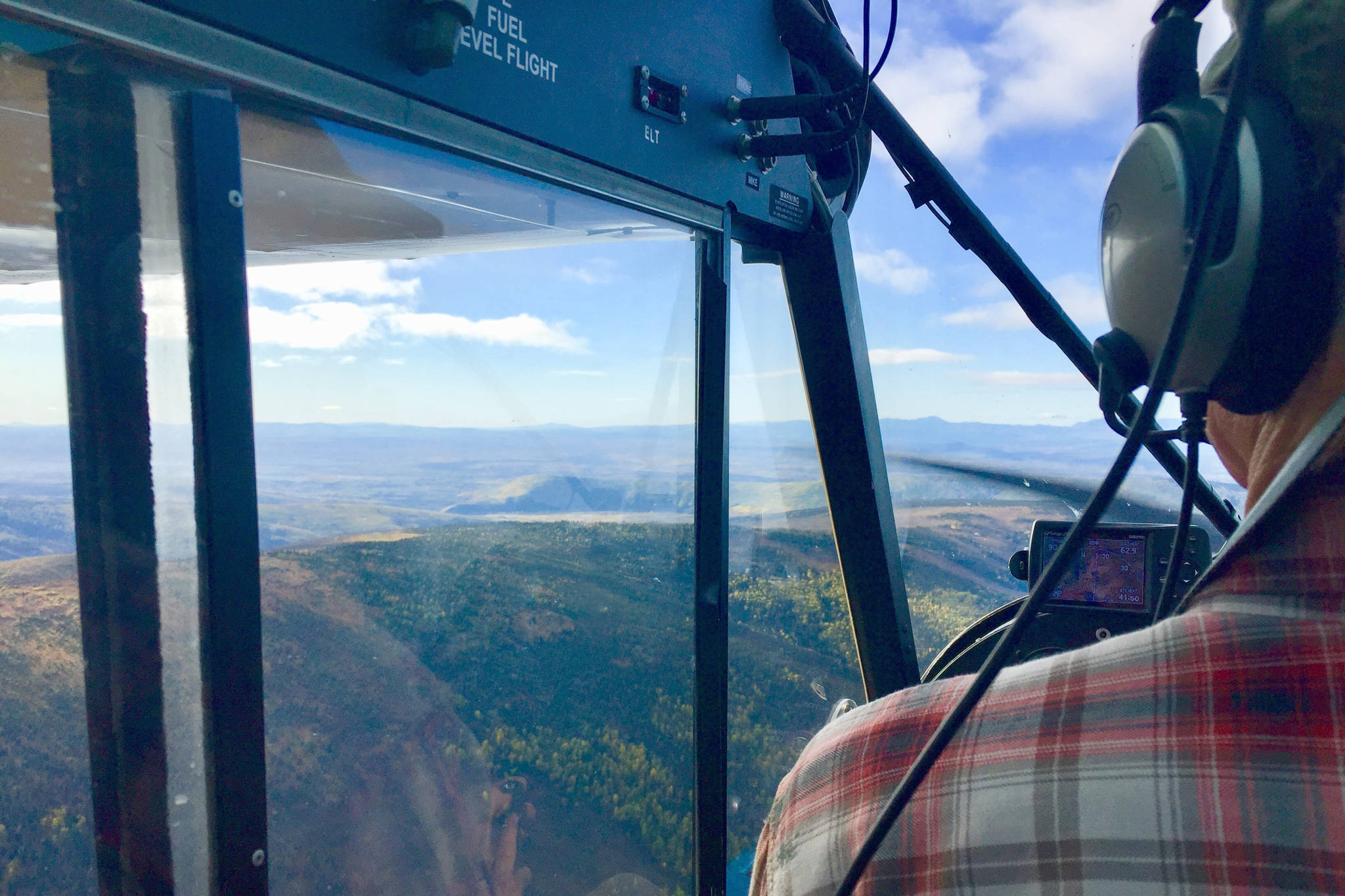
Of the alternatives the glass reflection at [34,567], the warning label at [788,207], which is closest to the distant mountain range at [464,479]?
the glass reflection at [34,567]

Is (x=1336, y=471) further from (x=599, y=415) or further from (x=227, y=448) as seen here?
(x=599, y=415)

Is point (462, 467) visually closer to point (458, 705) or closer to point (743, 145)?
point (458, 705)

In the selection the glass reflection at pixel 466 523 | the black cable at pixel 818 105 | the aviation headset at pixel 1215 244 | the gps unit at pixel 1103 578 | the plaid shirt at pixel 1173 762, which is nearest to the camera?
the plaid shirt at pixel 1173 762

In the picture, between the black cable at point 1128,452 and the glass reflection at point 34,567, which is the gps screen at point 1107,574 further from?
the glass reflection at point 34,567

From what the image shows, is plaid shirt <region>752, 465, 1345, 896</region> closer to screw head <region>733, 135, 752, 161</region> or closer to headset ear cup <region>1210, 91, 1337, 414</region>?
headset ear cup <region>1210, 91, 1337, 414</region>

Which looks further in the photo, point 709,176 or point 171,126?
point 709,176

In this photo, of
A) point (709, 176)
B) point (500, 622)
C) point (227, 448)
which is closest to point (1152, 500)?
point (709, 176)
